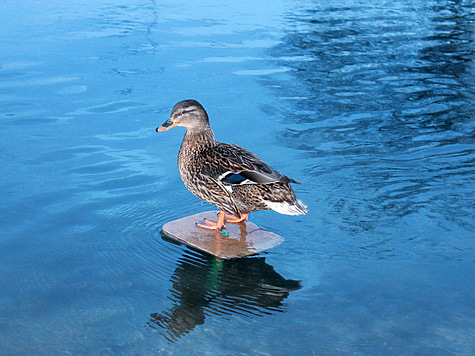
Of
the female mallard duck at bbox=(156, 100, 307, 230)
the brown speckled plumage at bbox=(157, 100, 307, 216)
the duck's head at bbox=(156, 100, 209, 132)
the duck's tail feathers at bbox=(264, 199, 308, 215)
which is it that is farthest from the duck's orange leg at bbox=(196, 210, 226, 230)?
the duck's head at bbox=(156, 100, 209, 132)

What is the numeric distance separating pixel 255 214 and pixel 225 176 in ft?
2.82

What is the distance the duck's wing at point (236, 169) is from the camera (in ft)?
14.5

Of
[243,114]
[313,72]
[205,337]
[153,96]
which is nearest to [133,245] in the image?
[205,337]

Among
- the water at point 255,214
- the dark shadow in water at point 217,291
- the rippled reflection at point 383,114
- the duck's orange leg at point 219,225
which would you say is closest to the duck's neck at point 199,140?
the duck's orange leg at point 219,225

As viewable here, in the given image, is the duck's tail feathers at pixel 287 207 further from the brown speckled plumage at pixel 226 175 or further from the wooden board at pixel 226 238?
the wooden board at pixel 226 238

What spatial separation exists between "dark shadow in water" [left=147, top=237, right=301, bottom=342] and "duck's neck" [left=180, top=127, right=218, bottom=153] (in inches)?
33.0

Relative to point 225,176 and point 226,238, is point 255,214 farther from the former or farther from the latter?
point 225,176

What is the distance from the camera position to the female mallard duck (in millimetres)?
4516

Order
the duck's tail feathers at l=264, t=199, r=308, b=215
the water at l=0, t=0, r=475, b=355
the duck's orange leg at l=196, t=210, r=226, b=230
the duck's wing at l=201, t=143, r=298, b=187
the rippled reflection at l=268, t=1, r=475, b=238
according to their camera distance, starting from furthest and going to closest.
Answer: the rippled reflection at l=268, t=1, r=475, b=238, the duck's orange leg at l=196, t=210, r=226, b=230, the duck's tail feathers at l=264, t=199, r=308, b=215, the duck's wing at l=201, t=143, r=298, b=187, the water at l=0, t=0, r=475, b=355

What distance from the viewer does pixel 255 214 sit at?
529 cm

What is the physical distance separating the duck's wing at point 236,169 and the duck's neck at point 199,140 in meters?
0.09

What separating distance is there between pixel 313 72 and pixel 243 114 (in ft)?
7.95

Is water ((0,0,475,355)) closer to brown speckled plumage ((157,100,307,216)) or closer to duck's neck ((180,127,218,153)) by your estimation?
brown speckled plumage ((157,100,307,216))

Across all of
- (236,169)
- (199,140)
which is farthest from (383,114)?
(236,169)
